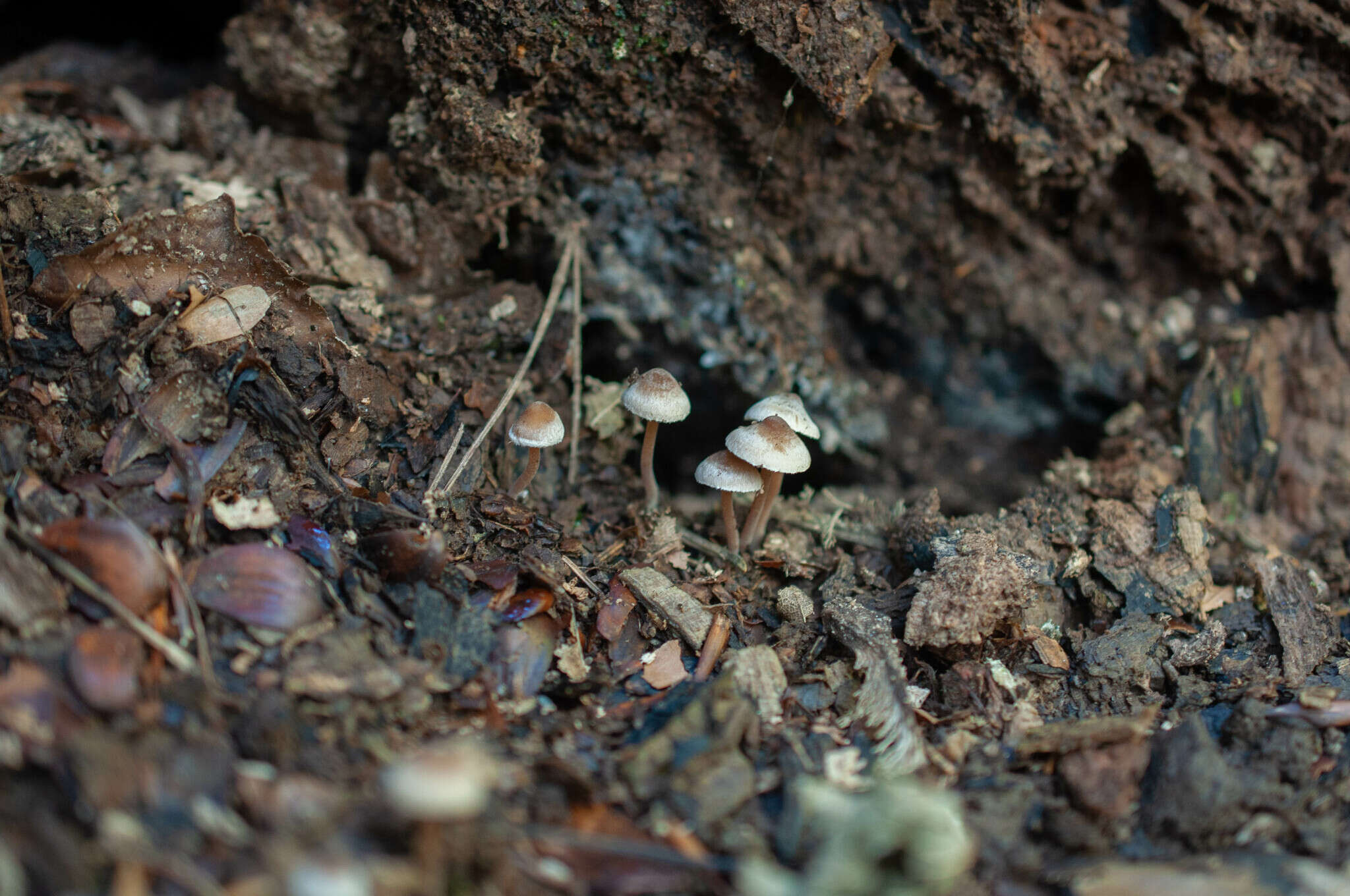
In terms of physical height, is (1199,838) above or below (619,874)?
above

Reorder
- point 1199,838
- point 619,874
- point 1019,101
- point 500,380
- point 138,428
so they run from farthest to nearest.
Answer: point 1019,101 < point 500,380 < point 138,428 < point 1199,838 < point 619,874

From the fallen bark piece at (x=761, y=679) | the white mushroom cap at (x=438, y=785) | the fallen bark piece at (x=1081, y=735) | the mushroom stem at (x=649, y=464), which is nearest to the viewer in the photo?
the white mushroom cap at (x=438, y=785)

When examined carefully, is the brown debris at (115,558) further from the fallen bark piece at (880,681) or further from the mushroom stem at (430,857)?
the fallen bark piece at (880,681)

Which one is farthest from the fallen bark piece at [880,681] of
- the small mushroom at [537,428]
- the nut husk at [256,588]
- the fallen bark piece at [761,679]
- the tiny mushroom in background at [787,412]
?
the nut husk at [256,588]

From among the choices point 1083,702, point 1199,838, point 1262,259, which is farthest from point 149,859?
point 1262,259

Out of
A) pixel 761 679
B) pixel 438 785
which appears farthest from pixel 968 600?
pixel 438 785

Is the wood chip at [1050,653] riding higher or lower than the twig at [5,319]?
higher

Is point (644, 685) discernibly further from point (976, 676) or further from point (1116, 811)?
point (1116, 811)

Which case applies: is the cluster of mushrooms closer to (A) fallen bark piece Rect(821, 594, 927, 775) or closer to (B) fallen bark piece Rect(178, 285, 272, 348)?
(A) fallen bark piece Rect(821, 594, 927, 775)
